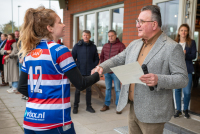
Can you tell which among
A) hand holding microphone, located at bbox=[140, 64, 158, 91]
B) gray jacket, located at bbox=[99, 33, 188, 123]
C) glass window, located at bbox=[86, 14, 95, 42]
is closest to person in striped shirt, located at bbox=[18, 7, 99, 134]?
hand holding microphone, located at bbox=[140, 64, 158, 91]

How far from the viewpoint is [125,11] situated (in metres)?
6.42

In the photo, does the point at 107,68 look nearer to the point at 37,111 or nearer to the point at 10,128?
the point at 37,111

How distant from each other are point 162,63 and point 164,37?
29 centimetres

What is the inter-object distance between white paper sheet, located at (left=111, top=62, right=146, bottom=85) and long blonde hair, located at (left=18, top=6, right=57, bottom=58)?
68 cm

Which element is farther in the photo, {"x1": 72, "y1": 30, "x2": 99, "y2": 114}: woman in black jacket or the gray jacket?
{"x1": 72, "y1": 30, "x2": 99, "y2": 114}: woman in black jacket

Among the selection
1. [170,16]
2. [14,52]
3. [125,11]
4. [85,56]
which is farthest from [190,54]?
[14,52]

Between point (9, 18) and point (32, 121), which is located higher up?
point (9, 18)

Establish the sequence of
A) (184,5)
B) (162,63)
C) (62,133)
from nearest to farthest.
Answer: (62,133) < (162,63) < (184,5)

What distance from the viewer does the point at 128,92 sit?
2.15 meters

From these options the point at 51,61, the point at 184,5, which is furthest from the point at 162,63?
the point at 184,5

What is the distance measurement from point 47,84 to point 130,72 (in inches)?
28.0

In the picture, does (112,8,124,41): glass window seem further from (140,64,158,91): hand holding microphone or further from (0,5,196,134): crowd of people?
(140,64,158,91): hand holding microphone

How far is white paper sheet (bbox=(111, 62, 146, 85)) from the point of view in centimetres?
170

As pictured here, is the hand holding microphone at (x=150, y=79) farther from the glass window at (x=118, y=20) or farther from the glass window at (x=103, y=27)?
the glass window at (x=103, y=27)
